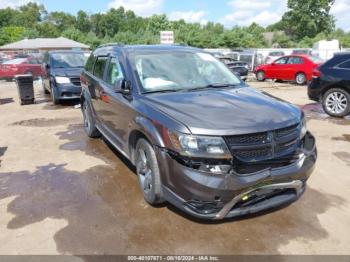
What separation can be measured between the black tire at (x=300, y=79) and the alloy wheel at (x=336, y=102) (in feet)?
27.0

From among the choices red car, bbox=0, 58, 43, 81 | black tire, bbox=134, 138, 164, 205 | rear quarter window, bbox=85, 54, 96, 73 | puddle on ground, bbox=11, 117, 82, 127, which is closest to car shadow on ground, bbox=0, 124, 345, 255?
black tire, bbox=134, 138, 164, 205

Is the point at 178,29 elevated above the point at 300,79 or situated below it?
above

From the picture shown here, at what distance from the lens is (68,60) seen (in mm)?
11555

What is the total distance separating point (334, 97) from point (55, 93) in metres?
7.99

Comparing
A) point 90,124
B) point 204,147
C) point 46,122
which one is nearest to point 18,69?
point 46,122

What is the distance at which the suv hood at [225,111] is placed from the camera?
10.6 feet

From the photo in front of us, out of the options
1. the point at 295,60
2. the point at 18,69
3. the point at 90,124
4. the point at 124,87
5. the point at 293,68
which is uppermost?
the point at 124,87

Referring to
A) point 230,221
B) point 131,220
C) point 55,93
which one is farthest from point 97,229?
point 55,93

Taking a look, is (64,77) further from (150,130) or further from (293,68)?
(293,68)

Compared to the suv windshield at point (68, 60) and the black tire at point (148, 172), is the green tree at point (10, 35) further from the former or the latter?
the black tire at point (148, 172)

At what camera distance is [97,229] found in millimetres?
3594

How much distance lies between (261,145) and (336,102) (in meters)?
6.44

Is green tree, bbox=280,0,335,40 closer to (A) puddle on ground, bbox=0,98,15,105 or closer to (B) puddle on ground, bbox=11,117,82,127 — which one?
(A) puddle on ground, bbox=0,98,15,105

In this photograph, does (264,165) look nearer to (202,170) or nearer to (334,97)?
(202,170)
